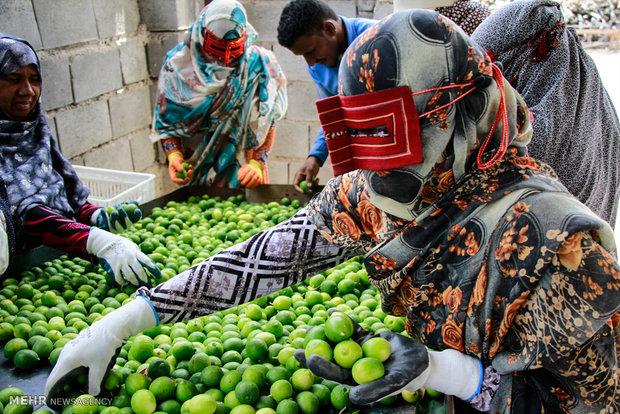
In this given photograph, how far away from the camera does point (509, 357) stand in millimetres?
1531

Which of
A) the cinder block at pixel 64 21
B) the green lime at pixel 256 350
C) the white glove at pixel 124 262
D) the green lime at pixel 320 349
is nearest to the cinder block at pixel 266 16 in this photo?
the cinder block at pixel 64 21

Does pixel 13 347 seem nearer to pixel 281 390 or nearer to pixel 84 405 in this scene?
pixel 84 405

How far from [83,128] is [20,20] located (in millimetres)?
1092

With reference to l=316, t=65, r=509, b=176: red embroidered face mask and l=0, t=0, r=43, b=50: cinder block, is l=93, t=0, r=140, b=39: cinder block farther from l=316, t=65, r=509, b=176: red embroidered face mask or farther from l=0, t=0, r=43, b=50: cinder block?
l=316, t=65, r=509, b=176: red embroidered face mask

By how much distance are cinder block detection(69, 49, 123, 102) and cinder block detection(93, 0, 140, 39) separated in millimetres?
195

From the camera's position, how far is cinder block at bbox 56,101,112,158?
4.19 m

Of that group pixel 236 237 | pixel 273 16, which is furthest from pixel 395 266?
pixel 273 16

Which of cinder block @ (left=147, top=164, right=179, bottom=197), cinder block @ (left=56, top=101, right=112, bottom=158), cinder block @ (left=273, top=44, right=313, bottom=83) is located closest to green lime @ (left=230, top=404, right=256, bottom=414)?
cinder block @ (left=56, top=101, right=112, bottom=158)

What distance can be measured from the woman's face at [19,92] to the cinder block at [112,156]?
161 cm

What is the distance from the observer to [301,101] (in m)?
6.26

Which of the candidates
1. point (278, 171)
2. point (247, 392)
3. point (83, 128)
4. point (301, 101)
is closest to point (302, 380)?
point (247, 392)

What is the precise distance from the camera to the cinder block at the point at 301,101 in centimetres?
619

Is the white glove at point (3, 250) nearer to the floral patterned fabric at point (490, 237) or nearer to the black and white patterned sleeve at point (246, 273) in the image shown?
the black and white patterned sleeve at point (246, 273)

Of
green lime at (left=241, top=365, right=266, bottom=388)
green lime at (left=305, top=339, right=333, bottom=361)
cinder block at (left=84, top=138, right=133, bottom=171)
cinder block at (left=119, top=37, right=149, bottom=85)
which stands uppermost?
cinder block at (left=119, top=37, right=149, bottom=85)
